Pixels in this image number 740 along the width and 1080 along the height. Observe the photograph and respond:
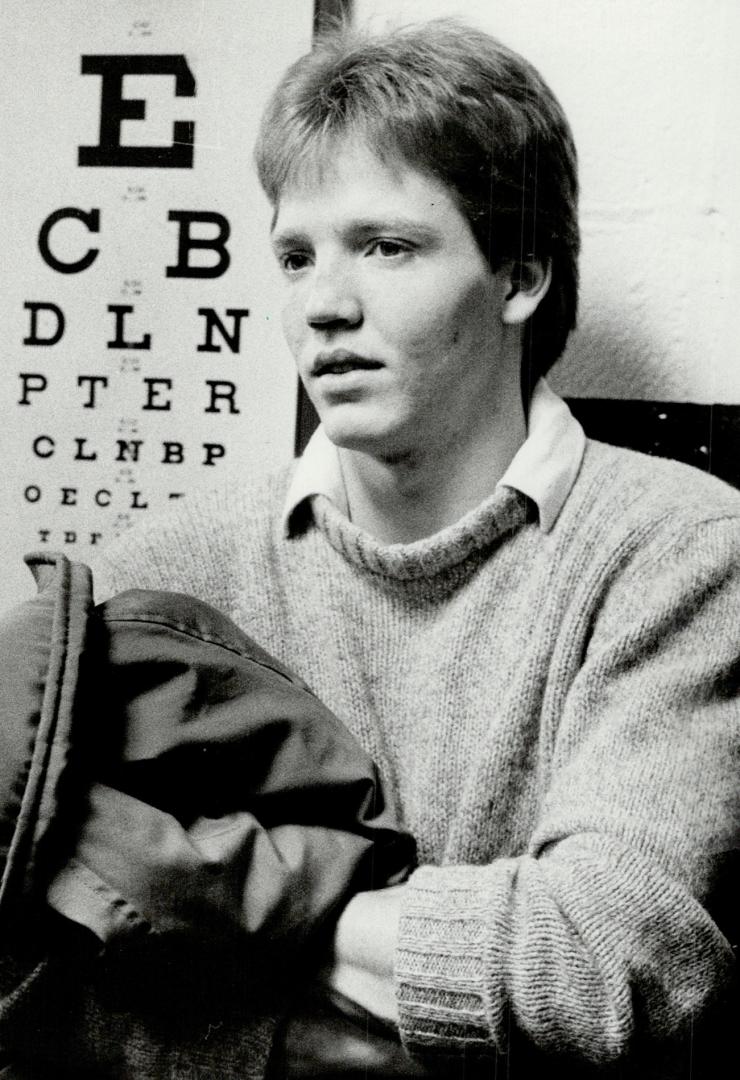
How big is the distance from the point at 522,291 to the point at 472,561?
29 cm

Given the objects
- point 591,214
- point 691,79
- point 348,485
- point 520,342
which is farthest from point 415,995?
point 691,79

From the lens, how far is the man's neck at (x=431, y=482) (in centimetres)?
119

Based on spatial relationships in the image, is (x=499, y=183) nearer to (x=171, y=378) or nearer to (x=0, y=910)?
(x=171, y=378)

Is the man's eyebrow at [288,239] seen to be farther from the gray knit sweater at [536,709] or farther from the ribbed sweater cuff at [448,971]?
the ribbed sweater cuff at [448,971]

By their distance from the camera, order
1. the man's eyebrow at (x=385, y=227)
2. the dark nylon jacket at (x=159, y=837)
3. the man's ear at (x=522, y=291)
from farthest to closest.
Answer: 1. the man's ear at (x=522, y=291)
2. the man's eyebrow at (x=385, y=227)
3. the dark nylon jacket at (x=159, y=837)

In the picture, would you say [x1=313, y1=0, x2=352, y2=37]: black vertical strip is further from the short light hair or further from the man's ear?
the man's ear

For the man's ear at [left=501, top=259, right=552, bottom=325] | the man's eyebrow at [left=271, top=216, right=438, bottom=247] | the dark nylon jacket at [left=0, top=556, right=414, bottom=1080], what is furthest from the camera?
the man's ear at [left=501, top=259, right=552, bottom=325]

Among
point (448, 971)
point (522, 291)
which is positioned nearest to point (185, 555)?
point (522, 291)

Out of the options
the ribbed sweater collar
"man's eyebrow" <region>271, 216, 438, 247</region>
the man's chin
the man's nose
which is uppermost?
"man's eyebrow" <region>271, 216, 438, 247</region>

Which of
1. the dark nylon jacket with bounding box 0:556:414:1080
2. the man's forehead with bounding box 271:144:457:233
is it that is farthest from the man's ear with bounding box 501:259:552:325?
the dark nylon jacket with bounding box 0:556:414:1080

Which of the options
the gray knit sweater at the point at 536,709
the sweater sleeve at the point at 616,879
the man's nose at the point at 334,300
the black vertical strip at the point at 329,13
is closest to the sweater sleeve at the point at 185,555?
the gray knit sweater at the point at 536,709

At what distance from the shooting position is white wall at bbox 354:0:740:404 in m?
1.25

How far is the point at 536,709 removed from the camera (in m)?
1.09

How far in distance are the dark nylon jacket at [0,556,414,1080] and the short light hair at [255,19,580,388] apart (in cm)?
48
